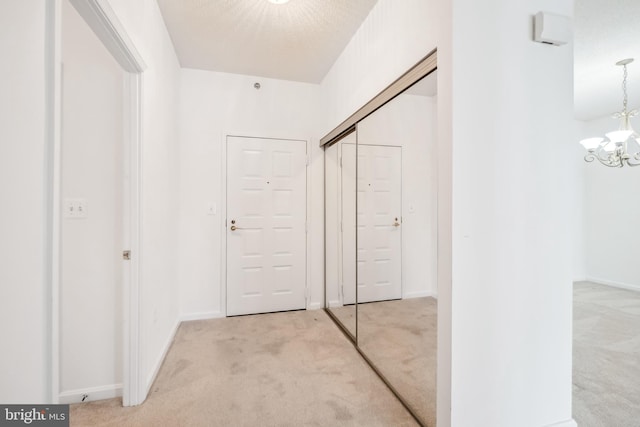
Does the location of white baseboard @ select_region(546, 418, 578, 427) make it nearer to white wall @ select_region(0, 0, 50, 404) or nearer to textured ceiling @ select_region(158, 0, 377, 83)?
white wall @ select_region(0, 0, 50, 404)

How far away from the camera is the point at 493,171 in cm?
137

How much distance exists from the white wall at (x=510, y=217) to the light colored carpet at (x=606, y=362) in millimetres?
492

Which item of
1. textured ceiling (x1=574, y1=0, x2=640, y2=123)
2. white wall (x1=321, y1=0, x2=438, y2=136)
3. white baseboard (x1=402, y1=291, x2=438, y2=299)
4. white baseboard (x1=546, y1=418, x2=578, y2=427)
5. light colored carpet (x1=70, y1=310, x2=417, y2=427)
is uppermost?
textured ceiling (x1=574, y1=0, x2=640, y2=123)

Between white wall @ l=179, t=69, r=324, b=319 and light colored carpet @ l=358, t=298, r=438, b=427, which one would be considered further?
white wall @ l=179, t=69, r=324, b=319

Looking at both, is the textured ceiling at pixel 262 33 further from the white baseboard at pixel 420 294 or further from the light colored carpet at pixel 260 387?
the light colored carpet at pixel 260 387

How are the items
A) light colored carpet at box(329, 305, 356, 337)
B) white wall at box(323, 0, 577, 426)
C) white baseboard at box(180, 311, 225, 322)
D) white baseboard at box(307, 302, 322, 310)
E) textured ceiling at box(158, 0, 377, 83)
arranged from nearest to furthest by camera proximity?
white wall at box(323, 0, 577, 426) → textured ceiling at box(158, 0, 377, 83) → light colored carpet at box(329, 305, 356, 337) → white baseboard at box(180, 311, 225, 322) → white baseboard at box(307, 302, 322, 310)

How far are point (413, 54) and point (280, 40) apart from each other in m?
1.46

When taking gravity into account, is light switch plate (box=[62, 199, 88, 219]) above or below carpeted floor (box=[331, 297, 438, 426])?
above

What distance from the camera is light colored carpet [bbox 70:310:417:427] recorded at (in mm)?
1652

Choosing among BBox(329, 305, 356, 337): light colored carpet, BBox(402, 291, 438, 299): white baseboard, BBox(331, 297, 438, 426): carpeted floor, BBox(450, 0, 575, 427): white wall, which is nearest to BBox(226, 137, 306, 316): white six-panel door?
BBox(329, 305, 356, 337): light colored carpet

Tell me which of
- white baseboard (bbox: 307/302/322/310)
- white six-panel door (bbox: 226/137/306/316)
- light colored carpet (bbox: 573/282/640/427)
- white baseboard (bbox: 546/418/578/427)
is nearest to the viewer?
white baseboard (bbox: 546/418/578/427)

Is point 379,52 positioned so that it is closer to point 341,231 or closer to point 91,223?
point 341,231

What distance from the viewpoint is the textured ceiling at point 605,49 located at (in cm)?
218

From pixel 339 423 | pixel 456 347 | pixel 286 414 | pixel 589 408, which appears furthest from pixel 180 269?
pixel 589 408
